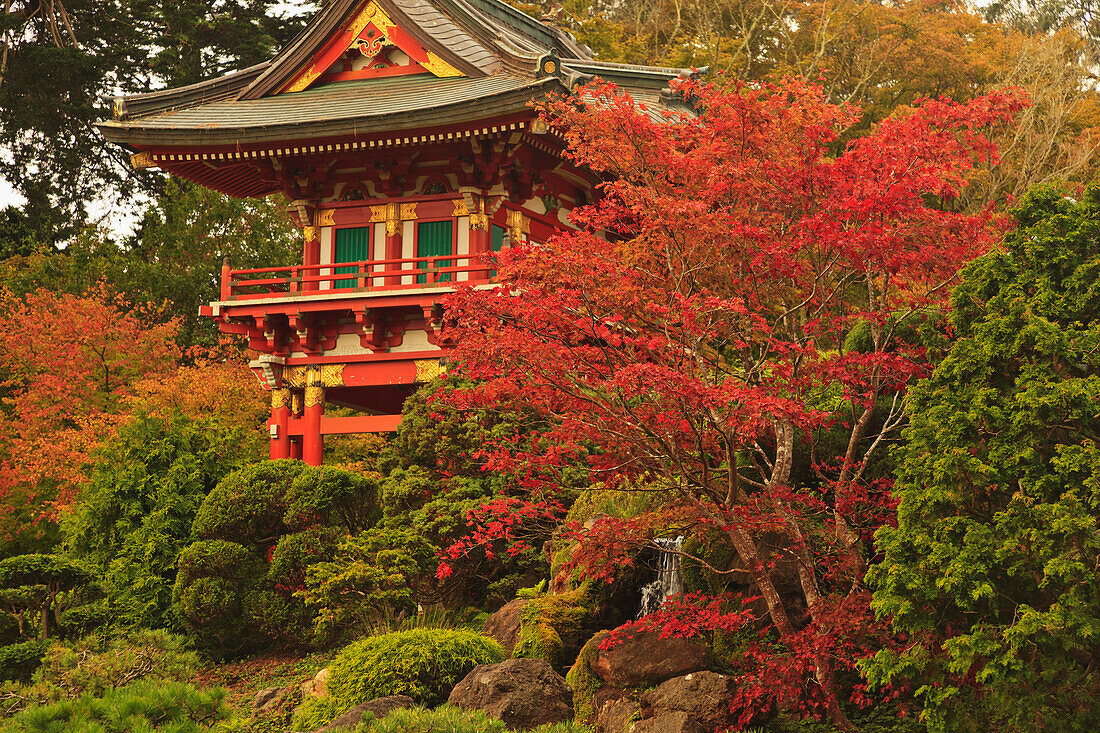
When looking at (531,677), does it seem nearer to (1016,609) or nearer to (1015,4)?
(1016,609)

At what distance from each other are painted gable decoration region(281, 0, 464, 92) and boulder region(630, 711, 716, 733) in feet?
46.8

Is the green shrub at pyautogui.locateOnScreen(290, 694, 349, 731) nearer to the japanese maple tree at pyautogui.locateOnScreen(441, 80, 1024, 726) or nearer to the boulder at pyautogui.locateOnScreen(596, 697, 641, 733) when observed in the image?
the japanese maple tree at pyautogui.locateOnScreen(441, 80, 1024, 726)

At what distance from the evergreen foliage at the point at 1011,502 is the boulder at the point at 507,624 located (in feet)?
16.2

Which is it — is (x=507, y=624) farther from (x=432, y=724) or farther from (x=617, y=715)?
(x=432, y=724)

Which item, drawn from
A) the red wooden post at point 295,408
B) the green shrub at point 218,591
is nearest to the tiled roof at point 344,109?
the red wooden post at point 295,408

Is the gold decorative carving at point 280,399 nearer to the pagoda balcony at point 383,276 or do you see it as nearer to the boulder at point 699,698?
the pagoda balcony at point 383,276

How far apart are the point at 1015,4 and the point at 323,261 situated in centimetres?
3033

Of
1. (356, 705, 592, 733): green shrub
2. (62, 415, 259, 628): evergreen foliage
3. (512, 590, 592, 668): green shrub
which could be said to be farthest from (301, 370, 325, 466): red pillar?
(356, 705, 592, 733): green shrub

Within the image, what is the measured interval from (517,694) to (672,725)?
5.16 ft

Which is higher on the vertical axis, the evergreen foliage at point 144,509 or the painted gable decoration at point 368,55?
the painted gable decoration at point 368,55

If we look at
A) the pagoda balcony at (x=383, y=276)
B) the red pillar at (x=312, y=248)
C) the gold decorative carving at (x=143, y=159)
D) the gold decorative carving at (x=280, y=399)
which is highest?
the gold decorative carving at (x=143, y=159)

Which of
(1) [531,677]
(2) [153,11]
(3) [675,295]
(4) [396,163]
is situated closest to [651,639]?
(1) [531,677]

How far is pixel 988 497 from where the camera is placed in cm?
839

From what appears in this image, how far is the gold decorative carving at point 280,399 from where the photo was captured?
64.9 ft
